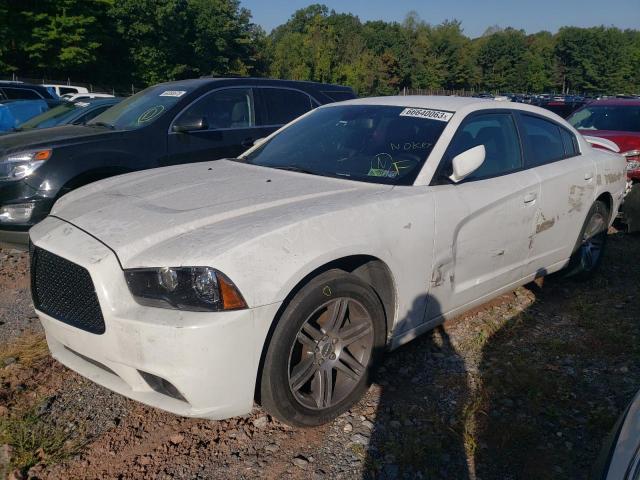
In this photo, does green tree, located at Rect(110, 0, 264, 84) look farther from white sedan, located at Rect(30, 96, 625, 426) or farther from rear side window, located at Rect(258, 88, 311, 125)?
white sedan, located at Rect(30, 96, 625, 426)

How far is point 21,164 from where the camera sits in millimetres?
4797

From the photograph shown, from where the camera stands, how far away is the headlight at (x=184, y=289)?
7.68 ft

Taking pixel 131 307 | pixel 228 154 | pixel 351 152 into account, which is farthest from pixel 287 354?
pixel 228 154

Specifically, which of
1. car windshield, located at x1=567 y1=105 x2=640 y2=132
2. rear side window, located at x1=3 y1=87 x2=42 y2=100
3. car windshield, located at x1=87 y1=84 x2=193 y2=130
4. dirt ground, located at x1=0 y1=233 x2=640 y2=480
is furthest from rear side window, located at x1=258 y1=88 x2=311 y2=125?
rear side window, located at x1=3 y1=87 x2=42 y2=100

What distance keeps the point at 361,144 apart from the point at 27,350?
251cm

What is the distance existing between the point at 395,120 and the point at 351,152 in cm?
40

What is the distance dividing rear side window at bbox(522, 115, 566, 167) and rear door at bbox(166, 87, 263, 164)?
2.63m

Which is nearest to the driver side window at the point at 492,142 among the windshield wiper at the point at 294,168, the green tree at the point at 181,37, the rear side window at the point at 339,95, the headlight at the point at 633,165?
the windshield wiper at the point at 294,168

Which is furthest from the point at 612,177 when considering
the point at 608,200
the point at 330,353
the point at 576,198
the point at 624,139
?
the point at 330,353

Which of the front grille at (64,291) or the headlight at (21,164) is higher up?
the headlight at (21,164)

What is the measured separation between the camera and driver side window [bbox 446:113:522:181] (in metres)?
3.60

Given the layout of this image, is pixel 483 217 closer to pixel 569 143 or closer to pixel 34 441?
pixel 569 143

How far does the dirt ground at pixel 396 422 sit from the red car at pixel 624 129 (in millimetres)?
2960

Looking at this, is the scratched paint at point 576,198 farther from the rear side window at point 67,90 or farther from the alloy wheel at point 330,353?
the rear side window at point 67,90
